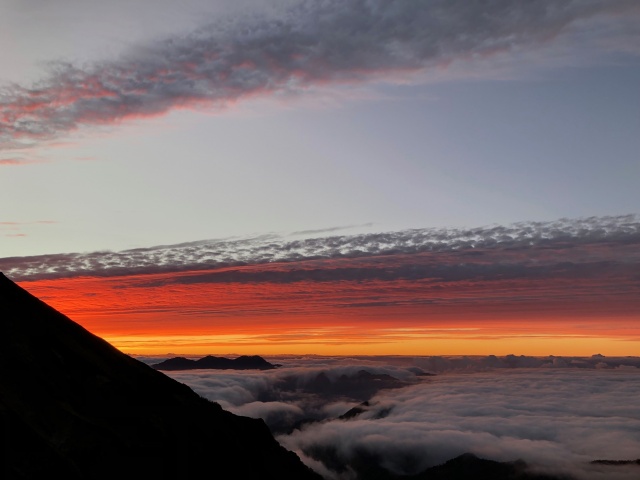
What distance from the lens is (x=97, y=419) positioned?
90.5 m

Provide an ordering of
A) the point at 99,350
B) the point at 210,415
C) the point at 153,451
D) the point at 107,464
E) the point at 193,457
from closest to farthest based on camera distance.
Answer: the point at 107,464
the point at 153,451
the point at 193,457
the point at 99,350
the point at 210,415

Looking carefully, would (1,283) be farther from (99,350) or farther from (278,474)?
(278,474)

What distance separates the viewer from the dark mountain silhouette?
74.1m

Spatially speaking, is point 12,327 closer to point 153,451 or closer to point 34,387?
point 34,387

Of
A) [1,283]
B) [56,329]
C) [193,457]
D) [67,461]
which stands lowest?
[193,457]

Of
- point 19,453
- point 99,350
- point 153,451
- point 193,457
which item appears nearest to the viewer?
point 19,453

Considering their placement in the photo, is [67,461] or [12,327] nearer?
[67,461]

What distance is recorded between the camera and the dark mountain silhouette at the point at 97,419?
243ft

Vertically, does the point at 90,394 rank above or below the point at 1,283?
below

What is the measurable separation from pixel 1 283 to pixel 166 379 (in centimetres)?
4458

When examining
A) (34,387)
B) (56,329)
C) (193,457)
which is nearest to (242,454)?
(193,457)

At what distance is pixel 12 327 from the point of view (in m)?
100

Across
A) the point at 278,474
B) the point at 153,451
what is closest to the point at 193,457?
the point at 153,451

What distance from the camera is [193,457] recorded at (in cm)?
10669
